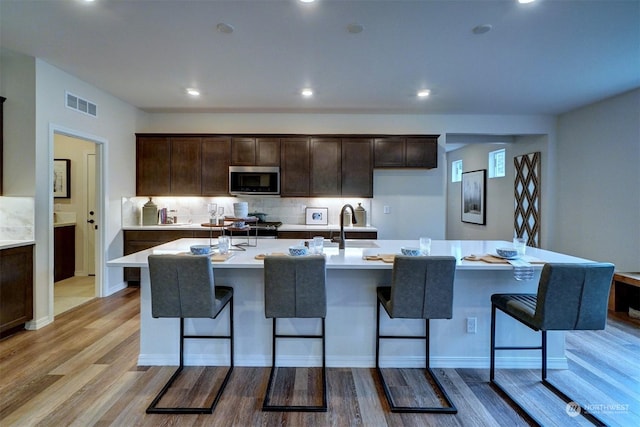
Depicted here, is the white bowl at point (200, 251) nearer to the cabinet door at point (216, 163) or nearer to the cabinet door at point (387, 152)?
the cabinet door at point (216, 163)

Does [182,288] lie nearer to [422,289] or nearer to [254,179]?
[422,289]

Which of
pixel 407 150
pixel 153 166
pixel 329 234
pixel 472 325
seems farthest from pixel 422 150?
pixel 153 166

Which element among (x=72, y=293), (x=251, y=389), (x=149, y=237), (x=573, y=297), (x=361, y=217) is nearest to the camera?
(x=573, y=297)

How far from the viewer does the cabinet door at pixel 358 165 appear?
4.83 m

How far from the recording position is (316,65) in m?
3.26

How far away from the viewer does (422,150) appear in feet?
15.9

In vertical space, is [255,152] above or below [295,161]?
above

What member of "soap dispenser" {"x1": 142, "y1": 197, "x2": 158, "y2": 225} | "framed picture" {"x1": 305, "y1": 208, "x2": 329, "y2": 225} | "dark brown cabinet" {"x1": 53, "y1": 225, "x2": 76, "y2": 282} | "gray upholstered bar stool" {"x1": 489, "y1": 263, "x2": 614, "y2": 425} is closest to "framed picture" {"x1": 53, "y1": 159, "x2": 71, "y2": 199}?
"dark brown cabinet" {"x1": 53, "y1": 225, "x2": 76, "y2": 282}

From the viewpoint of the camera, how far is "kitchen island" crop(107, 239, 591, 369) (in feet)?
8.19

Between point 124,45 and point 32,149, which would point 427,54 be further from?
point 32,149

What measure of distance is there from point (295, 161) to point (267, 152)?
1.48 feet

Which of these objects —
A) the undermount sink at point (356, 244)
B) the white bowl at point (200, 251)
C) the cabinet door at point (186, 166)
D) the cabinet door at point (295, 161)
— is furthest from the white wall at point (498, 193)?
the cabinet door at point (186, 166)

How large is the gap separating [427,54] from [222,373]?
331 cm

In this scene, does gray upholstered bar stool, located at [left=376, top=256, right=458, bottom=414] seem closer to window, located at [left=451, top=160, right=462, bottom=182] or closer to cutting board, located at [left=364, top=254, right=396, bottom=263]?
cutting board, located at [left=364, top=254, right=396, bottom=263]
